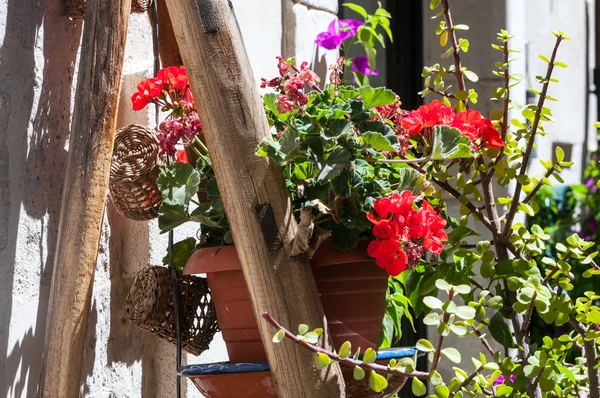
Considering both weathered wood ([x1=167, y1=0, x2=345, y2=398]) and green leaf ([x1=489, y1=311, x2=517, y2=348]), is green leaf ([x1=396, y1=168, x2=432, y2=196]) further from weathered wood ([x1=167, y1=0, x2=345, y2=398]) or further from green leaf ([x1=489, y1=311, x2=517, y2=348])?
green leaf ([x1=489, y1=311, x2=517, y2=348])

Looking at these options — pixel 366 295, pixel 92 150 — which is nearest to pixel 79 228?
pixel 92 150

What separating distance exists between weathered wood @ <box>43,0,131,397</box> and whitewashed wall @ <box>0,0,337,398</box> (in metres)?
0.10

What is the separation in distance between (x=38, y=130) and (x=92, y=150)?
0.16 metres

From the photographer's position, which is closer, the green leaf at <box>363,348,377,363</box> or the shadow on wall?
the green leaf at <box>363,348,377,363</box>

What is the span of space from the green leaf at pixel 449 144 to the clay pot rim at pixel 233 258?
7.7 inches

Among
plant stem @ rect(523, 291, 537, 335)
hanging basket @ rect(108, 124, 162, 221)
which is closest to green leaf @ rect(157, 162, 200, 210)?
hanging basket @ rect(108, 124, 162, 221)

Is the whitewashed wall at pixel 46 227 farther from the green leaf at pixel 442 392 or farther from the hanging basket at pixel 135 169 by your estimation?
the green leaf at pixel 442 392

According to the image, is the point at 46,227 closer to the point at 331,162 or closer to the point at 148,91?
the point at 148,91

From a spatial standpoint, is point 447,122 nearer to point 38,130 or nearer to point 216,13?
point 216,13

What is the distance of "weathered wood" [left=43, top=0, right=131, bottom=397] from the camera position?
136 cm

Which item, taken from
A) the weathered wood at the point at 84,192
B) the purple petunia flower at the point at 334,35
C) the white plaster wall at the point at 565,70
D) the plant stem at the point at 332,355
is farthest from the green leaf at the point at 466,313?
the white plaster wall at the point at 565,70

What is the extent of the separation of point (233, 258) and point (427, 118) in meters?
0.40

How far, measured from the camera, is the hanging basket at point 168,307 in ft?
4.96

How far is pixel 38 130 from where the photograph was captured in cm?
151
